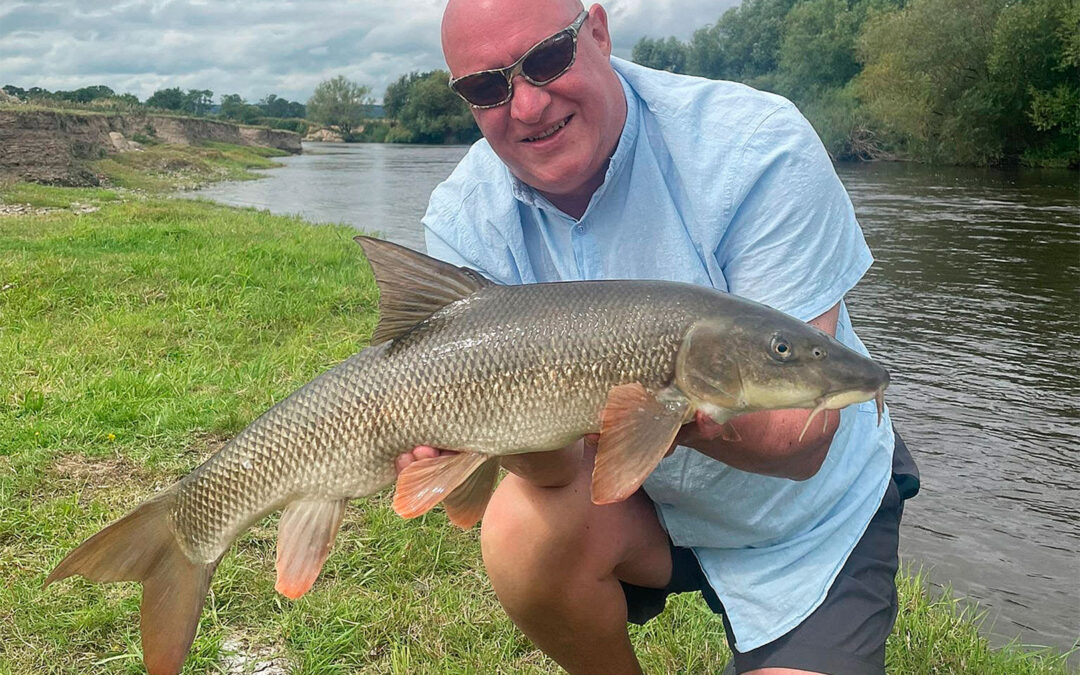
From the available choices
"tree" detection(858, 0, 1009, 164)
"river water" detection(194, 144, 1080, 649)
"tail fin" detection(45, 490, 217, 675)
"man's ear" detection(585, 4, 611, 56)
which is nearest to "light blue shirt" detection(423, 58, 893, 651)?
"man's ear" detection(585, 4, 611, 56)

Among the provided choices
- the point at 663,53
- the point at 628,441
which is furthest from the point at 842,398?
the point at 663,53

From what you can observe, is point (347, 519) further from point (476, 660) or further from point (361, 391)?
point (361, 391)

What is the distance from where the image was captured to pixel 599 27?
2492 mm

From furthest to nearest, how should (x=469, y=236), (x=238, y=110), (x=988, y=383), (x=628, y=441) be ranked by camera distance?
(x=238, y=110), (x=988, y=383), (x=469, y=236), (x=628, y=441)

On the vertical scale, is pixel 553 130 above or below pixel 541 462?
above

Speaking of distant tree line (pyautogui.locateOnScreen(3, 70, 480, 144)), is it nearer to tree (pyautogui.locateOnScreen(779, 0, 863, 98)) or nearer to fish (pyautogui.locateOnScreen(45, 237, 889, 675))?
tree (pyautogui.locateOnScreen(779, 0, 863, 98))

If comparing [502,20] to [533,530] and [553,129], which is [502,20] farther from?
[533,530]

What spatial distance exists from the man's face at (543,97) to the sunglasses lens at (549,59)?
2cm

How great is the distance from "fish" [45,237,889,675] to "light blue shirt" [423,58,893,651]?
0.91ft

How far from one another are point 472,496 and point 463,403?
1.13 feet

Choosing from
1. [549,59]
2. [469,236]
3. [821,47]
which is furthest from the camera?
[821,47]

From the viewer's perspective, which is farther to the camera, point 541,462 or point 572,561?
point 572,561

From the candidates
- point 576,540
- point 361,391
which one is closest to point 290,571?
point 361,391

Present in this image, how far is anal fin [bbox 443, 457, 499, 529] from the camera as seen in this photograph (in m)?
2.21
